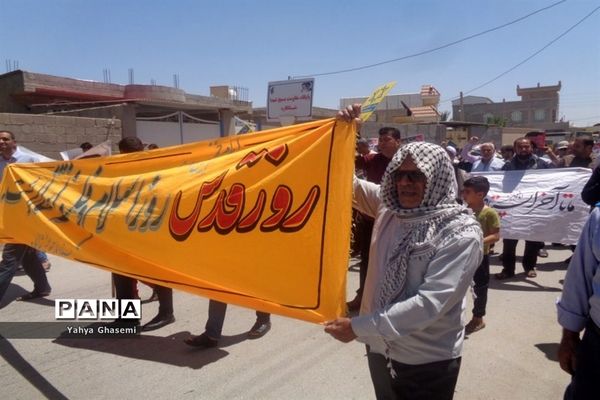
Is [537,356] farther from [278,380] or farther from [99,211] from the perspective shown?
[99,211]

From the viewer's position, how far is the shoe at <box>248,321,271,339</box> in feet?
12.7

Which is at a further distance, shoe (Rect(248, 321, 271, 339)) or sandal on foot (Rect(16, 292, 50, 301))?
sandal on foot (Rect(16, 292, 50, 301))

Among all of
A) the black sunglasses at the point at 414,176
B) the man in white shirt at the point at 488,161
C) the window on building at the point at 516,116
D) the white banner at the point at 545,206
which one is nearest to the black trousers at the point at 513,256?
the white banner at the point at 545,206

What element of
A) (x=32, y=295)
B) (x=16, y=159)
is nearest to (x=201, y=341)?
(x=32, y=295)

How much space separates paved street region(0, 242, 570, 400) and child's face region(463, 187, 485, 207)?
46.1 inches

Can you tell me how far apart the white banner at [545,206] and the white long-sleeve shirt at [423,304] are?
4653 mm

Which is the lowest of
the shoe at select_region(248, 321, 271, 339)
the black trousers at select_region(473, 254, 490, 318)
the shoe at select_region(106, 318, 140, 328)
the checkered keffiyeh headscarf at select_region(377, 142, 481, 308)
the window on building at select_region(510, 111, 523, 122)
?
the shoe at select_region(106, 318, 140, 328)

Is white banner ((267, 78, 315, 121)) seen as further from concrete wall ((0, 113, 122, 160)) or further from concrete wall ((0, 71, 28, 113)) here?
concrete wall ((0, 71, 28, 113))

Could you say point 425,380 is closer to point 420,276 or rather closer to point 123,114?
point 420,276

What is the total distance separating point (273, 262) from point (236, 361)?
148 cm

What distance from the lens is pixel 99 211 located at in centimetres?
335

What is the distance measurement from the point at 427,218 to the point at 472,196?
104 inches

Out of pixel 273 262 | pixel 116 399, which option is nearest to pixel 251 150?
pixel 273 262

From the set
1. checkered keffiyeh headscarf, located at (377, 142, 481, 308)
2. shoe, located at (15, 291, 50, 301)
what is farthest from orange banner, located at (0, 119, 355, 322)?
shoe, located at (15, 291, 50, 301)
